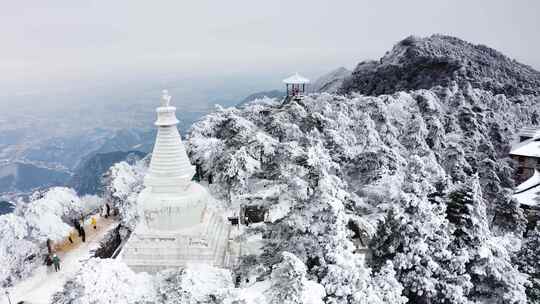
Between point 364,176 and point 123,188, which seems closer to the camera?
point 364,176

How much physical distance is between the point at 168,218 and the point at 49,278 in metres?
8.32

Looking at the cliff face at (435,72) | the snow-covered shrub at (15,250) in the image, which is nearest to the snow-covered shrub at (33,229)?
the snow-covered shrub at (15,250)

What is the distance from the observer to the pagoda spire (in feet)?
43.5

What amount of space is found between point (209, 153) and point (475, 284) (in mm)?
16271

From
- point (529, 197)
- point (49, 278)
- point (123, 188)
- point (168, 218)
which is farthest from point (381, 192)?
point (529, 197)

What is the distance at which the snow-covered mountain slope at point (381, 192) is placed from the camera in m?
11.6

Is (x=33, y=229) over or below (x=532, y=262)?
over

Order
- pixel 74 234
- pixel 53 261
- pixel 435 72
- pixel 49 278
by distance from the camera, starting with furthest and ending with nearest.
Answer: pixel 435 72 < pixel 74 234 < pixel 53 261 < pixel 49 278

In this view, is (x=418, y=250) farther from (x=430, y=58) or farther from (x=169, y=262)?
(x=430, y=58)

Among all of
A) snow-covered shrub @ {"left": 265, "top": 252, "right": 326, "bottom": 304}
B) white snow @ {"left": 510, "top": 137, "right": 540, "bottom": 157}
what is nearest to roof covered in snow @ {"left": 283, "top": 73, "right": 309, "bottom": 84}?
white snow @ {"left": 510, "top": 137, "right": 540, "bottom": 157}

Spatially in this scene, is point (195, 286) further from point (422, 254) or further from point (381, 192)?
point (381, 192)

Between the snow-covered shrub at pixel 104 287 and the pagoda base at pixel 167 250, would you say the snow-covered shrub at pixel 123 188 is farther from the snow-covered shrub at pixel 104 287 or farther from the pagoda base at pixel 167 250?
the snow-covered shrub at pixel 104 287

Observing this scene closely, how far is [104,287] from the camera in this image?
1023 centimetres

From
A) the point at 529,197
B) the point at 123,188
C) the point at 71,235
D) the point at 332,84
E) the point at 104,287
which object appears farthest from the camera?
the point at 332,84
